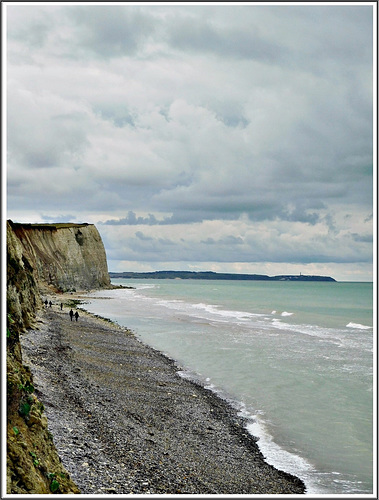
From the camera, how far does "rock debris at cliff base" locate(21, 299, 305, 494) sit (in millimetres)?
8328

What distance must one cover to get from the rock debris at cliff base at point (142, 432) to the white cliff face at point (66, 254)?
177ft

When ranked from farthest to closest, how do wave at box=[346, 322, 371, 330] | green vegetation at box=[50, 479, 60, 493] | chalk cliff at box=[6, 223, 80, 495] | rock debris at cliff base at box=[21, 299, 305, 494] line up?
wave at box=[346, 322, 371, 330] < rock debris at cliff base at box=[21, 299, 305, 494] < green vegetation at box=[50, 479, 60, 493] < chalk cliff at box=[6, 223, 80, 495]

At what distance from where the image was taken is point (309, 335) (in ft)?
116

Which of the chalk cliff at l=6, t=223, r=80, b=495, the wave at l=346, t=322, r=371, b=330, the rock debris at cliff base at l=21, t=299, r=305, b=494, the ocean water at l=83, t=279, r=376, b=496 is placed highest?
the chalk cliff at l=6, t=223, r=80, b=495

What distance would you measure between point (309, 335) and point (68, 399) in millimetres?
27075

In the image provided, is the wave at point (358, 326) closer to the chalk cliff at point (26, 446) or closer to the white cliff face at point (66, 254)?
the chalk cliff at point (26, 446)

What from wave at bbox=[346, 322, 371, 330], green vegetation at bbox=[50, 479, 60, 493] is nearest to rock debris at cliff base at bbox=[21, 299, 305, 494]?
green vegetation at bbox=[50, 479, 60, 493]

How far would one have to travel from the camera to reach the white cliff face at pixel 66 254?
75.0 metres

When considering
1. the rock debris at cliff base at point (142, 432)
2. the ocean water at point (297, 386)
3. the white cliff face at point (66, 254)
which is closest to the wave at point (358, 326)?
the ocean water at point (297, 386)

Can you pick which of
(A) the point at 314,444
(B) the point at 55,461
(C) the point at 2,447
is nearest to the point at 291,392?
(A) the point at 314,444

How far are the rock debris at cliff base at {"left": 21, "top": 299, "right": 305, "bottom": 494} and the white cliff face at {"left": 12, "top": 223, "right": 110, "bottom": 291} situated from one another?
53990 mm

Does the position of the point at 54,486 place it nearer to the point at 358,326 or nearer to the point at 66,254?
the point at 358,326

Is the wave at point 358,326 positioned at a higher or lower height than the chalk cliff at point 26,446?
lower

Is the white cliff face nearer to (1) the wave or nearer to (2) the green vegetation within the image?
(1) the wave
